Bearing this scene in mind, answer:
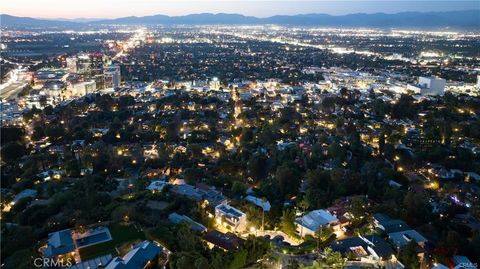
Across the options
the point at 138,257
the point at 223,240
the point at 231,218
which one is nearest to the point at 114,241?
the point at 138,257

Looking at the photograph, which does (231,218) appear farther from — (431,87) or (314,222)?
(431,87)

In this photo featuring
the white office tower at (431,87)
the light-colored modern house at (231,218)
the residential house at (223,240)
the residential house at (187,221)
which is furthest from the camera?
the white office tower at (431,87)

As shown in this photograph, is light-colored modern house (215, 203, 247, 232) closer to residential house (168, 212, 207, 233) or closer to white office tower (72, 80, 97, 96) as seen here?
residential house (168, 212, 207, 233)

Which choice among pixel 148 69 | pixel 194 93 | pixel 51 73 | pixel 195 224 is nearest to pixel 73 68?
pixel 51 73

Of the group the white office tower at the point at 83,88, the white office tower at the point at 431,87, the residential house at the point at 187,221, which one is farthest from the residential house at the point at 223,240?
the white office tower at the point at 431,87

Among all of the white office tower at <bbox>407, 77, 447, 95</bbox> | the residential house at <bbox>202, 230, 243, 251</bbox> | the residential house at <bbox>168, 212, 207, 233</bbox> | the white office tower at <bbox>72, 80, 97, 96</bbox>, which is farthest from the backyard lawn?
the white office tower at <bbox>407, 77, 447, 95</bbox>

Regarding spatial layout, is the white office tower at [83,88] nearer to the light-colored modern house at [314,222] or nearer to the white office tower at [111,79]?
the white office tower at [111,79]

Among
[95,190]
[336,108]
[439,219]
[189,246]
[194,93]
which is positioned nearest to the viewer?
[189,246]

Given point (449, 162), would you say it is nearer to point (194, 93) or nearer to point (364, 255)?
point (364, 255)
